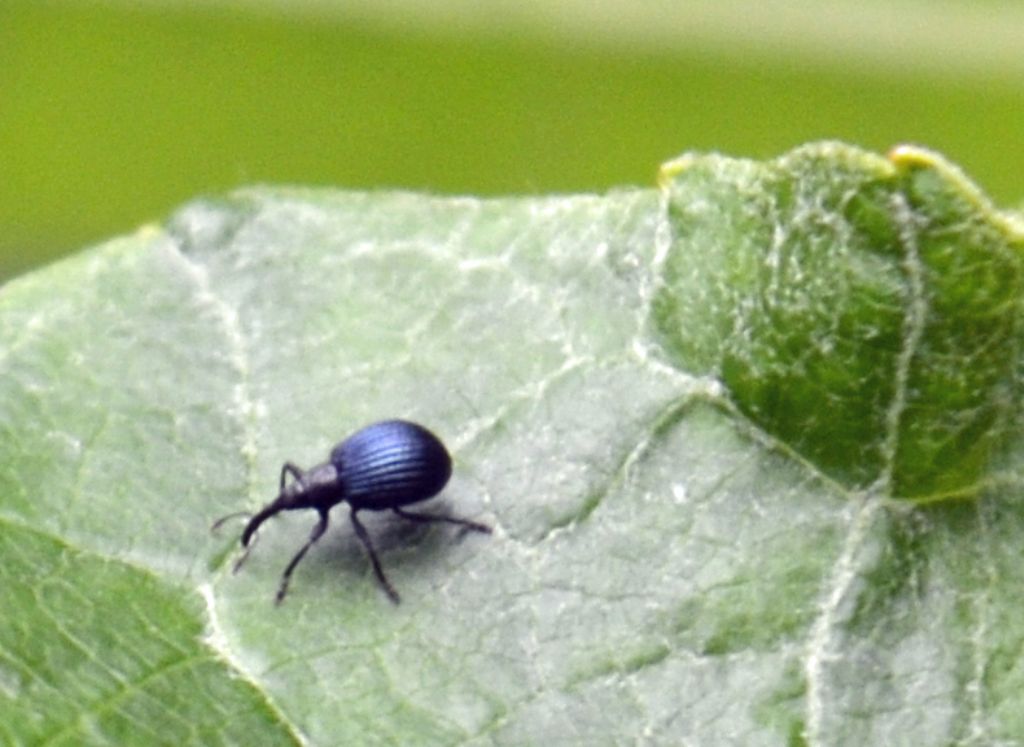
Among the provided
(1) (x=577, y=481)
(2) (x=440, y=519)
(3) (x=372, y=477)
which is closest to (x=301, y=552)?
(3) (x=372, y=477)

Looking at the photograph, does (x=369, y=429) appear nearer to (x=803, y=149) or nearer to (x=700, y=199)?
(x=700, y=199)

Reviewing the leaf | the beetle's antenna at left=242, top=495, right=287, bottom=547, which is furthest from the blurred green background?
the beetle's antenna at left=242, top=495, right=287, bottom=547

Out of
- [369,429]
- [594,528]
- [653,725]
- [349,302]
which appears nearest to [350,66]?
[349,302]

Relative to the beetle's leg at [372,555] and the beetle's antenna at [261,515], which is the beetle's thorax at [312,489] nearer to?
the beetle's antenna at [261,515]

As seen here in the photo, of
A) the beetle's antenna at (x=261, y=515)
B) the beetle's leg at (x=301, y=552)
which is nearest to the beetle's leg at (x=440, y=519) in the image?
the beetle's leg at (x=301, y=552)

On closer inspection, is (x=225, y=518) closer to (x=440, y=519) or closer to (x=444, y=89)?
(x=440, y=519)

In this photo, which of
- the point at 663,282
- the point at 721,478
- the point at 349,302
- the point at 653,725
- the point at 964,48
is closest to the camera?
the point at 653,725
